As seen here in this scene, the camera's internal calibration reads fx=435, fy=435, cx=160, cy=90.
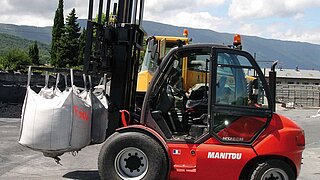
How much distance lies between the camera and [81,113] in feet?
22.3

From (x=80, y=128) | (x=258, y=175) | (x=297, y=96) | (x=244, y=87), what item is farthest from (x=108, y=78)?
(x=297, y=96)

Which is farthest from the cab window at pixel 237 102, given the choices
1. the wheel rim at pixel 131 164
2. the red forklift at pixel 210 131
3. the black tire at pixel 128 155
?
the wheel rim at pixel 131 164

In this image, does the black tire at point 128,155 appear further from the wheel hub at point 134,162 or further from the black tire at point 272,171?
the black tire at point 272,171

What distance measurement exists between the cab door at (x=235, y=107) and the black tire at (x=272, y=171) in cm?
20

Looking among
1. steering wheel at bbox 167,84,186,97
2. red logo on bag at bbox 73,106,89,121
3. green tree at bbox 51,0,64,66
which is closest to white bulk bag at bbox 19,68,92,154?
red logo on bag at bbox 73,106,89,121

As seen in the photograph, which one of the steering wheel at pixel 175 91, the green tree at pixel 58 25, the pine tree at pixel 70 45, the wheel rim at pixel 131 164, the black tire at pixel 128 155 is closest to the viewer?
the black tire at pixel 128 155

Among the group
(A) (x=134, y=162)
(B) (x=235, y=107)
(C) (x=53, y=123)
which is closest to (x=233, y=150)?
(B) (x=235, y=107)

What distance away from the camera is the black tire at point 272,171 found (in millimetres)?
6262

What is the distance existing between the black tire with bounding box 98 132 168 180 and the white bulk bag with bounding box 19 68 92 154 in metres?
0.60

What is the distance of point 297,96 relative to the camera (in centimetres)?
5478

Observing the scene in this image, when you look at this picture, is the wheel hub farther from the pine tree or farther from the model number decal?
the pine tree

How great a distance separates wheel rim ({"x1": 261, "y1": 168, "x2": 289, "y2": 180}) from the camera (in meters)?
6.29

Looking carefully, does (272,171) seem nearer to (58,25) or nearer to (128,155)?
(128,155)

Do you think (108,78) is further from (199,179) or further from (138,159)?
(199,179)
